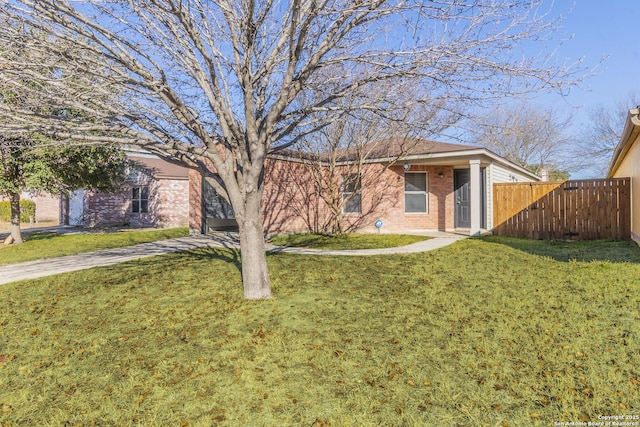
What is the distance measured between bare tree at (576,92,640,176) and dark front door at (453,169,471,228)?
23.7 meters

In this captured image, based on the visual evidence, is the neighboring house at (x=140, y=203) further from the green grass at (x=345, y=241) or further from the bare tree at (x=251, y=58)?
the bare tree at (x=251, y=58)

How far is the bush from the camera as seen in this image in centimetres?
2235

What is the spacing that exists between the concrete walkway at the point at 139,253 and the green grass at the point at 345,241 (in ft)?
1.87

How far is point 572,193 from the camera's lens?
11523 millimetres

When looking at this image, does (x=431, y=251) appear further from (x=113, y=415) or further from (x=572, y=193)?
(x=113, y=415)

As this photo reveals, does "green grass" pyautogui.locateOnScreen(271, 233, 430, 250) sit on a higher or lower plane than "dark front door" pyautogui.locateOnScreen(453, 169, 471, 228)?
lower

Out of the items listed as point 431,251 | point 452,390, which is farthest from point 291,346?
point 431,251

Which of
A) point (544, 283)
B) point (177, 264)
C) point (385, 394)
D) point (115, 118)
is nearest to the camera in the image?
point (385, 394)

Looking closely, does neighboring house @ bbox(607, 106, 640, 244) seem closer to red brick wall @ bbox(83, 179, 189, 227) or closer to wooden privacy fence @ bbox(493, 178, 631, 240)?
→ wooden privacy fence @ bbox(493, 178, 631, 240)

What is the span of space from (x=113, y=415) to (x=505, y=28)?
550cm

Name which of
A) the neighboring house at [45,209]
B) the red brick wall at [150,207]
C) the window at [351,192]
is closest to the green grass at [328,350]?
the window at [351,192]

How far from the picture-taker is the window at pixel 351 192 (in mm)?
13383

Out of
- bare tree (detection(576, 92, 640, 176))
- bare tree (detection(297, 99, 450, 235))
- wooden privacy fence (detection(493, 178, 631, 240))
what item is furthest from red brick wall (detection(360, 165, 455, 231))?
bare tree (detection(576, 92, 640, 176))

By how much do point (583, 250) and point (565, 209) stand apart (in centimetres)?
317
